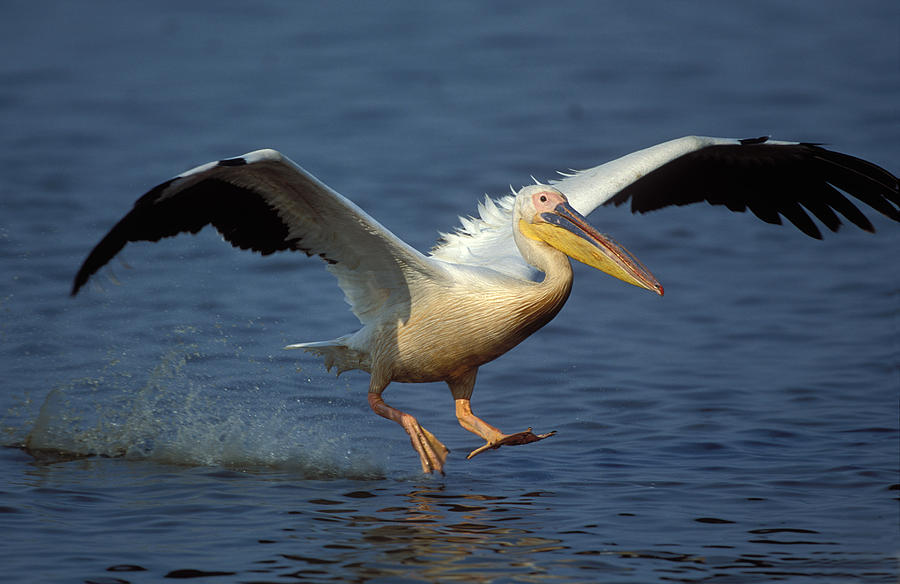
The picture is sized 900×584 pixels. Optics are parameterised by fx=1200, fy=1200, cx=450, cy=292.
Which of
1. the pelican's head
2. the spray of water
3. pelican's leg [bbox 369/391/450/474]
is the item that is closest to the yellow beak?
the pelican's head

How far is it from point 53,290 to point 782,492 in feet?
18.2

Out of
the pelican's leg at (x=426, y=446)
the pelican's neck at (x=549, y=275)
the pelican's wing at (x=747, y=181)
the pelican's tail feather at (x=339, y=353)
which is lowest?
the pelican's leg at (x=426, y=446)

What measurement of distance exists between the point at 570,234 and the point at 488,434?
1.04 metres

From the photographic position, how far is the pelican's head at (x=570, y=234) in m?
5.32

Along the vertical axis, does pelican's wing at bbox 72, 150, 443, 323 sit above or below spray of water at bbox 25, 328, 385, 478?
above

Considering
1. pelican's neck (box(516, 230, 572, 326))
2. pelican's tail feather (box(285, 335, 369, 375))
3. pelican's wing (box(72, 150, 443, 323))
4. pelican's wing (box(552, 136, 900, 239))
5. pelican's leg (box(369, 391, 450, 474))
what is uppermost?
pelican's wing (box(552, 136, 900, 239))

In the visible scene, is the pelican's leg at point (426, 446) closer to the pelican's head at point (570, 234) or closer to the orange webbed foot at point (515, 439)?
the orange webbed foot at point (515, 439)

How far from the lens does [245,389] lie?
7113 mm

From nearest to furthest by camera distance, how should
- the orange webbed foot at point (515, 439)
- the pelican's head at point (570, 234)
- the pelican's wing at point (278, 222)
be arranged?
the pelican's wing at point (278, 222) → the pelican's head at point (570, 234) → the orange webbed foot at point (515, 439)

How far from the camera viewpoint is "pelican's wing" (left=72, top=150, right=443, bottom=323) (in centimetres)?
486

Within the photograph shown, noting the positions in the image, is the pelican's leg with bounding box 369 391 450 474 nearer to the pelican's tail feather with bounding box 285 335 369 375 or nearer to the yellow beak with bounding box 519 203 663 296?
the pelican's tail feather with bounding box 285 335 369 375

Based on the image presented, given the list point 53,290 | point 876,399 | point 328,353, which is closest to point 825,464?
point 876,399

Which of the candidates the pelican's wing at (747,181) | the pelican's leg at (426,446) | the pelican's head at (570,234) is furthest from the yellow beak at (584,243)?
the pelican's leg at (426,446)

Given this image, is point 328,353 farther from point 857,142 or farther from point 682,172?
point 857,142
